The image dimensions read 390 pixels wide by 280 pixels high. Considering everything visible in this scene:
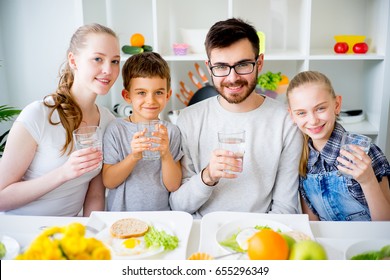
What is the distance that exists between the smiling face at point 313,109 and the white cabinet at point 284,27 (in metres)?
1.21

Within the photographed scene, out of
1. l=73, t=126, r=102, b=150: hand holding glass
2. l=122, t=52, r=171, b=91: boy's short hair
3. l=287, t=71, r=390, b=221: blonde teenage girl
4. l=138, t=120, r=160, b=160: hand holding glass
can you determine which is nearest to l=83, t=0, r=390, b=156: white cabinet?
l=122, t=52, r=171, b=91: boy's short hair

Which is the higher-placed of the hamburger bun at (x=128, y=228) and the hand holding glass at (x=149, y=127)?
the hand holding glass at (x=149, y=127)

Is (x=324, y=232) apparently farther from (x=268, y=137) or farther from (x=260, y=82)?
(x=260, y=82)

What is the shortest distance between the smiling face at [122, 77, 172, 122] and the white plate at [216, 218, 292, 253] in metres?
0.51

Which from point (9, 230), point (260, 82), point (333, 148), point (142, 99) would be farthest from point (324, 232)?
point (260, 82)

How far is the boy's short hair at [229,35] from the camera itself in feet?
4.49

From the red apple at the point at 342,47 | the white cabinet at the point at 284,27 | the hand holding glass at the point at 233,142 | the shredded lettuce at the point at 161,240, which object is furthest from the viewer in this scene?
the white cabinet at the point at 284,27

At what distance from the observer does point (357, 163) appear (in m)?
1.17

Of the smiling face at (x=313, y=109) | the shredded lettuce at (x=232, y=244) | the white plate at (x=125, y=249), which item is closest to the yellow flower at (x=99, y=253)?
the white plate at (x=125, y=249)

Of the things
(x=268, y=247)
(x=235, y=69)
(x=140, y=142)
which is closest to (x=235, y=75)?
(x=235, y=69)

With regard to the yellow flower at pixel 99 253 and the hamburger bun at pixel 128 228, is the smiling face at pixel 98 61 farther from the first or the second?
the yellow flower at pixel 99 253

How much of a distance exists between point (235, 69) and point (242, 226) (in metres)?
0.54

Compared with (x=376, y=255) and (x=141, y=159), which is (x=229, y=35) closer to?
(x=141, y=159)
